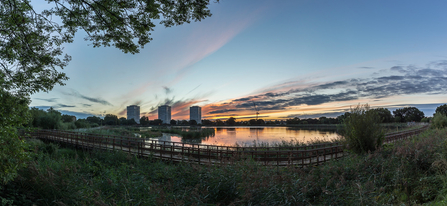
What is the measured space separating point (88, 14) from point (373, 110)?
12.8 metres

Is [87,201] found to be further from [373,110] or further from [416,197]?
[373,110]

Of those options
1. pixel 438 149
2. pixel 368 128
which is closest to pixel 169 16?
pixel 368 128

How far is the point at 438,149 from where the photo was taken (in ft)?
26.9

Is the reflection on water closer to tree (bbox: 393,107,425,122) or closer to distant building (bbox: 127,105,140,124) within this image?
tree (bbox: 393,107,425,122)

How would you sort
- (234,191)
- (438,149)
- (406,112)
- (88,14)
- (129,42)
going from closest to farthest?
1. (234,191)
2. (88,14)
3. (129,42)
4. (438,149)
5. (406,112)

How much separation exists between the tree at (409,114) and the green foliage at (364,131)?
408 feet

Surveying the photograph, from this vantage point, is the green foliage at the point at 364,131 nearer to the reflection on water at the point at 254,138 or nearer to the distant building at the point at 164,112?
the reflection on water at the point at 254,138

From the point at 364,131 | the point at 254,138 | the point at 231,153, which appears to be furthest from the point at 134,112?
the point at 364,131

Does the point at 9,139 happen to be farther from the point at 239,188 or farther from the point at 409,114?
the point at 409,114

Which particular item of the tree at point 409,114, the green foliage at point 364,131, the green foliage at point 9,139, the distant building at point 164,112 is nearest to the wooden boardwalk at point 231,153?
the green foliage at point 364,131

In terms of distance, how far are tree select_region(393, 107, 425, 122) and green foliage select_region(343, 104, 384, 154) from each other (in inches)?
4897

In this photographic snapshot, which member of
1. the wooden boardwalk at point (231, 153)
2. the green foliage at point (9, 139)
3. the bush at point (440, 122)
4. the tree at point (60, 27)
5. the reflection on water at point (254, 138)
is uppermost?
the tree at point (60, 27)

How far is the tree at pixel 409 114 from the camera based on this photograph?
10919 cm

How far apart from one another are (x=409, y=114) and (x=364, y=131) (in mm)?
141209
